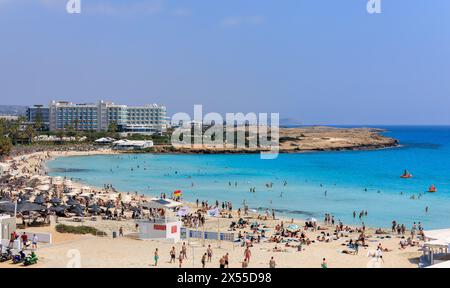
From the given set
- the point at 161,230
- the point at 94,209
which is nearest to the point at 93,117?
the point at 94,209

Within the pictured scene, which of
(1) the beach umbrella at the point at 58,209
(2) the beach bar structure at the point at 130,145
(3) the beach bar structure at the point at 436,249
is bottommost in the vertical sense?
(2) the beach bar structure at the point at 130,145

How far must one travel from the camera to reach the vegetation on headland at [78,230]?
2044 centimetres

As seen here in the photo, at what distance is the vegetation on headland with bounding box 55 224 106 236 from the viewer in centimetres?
2044

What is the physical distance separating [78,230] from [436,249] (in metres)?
13.5

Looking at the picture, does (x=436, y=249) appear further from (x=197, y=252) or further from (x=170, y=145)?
(x=170, y=145)

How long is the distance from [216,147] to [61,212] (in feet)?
247

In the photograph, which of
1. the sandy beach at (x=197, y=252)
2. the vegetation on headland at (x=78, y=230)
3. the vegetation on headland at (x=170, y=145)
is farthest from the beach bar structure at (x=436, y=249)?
the vegetation on headland at (x=170, y=145)

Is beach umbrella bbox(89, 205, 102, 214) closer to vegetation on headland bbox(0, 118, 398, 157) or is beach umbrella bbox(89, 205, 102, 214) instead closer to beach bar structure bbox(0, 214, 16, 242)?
beach bar structure bbox(0, 214, 16, 242)

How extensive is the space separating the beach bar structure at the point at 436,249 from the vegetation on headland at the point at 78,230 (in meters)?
12.3

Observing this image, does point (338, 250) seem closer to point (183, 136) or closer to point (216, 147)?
point (216, 147)

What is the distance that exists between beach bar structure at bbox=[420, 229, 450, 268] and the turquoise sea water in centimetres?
1122

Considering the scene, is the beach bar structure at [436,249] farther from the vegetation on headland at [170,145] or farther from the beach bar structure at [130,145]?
the beach bar structure at [130,145]

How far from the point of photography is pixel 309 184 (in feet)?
161

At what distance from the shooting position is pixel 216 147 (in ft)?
327
